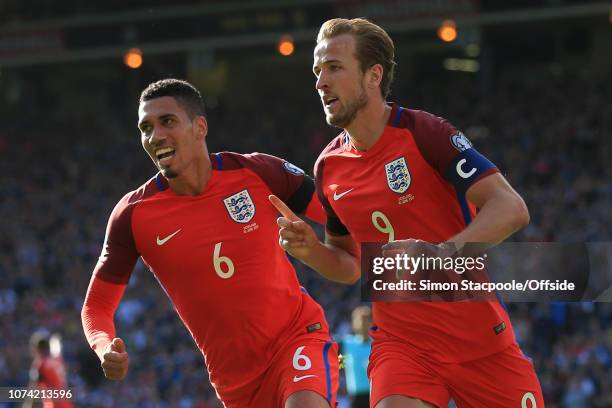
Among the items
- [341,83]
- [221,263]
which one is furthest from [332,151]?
[221,263]

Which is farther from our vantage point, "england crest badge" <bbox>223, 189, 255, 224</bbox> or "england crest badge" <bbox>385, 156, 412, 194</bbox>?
"england crest badge" <bbox>223, 189, 255, 224</bbox>

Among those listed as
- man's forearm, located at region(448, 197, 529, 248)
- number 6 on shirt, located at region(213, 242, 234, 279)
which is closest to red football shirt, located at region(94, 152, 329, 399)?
number 6 on shirt, located at region(213, 242, 234, 279)

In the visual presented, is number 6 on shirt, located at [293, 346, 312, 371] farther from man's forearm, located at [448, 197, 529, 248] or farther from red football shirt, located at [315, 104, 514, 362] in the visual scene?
man's forearm, located at [448, 197, 529, 248]

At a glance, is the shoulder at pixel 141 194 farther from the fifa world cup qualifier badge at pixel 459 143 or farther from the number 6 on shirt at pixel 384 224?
the fifa world cup qualifier badge at pixel 459 143

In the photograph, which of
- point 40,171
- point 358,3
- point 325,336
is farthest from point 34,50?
point 325,336

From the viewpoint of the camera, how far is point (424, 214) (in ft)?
16.3

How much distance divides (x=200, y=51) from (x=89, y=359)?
8.36 metres

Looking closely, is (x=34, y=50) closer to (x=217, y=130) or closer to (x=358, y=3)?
(x=217, y=130)

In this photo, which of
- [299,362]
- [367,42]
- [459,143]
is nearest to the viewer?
[459,143]

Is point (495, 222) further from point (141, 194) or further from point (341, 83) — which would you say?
point (141, 194)

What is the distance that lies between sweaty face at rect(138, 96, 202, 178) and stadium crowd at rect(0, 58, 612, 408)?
370 inches

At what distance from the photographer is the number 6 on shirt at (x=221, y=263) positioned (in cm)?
546

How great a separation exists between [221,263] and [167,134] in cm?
68

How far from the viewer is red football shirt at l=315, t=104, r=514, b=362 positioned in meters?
4.96
